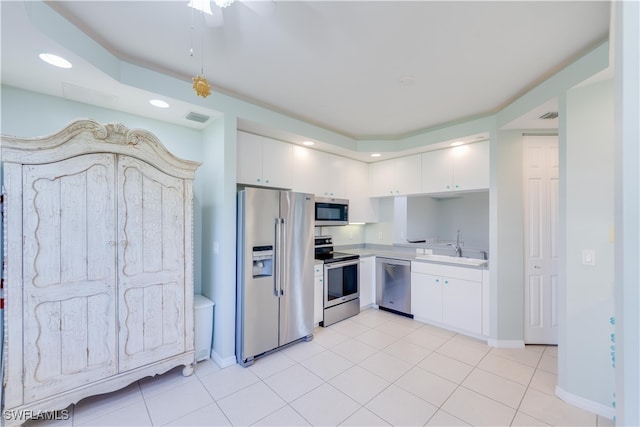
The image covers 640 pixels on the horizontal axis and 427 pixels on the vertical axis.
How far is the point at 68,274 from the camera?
190cm

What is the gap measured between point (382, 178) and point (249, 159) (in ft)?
7.53

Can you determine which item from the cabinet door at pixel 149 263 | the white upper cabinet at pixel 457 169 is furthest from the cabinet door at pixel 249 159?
the white upper cabinet at pixel 457 169

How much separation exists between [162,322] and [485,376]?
2.93 meters

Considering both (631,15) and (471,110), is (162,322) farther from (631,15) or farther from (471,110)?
(471,110)

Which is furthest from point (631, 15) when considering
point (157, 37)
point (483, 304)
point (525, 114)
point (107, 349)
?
point (107, 349)

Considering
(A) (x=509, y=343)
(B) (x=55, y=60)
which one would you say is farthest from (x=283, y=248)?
(A) (x=509, y=343)

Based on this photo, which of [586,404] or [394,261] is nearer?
[586,404]

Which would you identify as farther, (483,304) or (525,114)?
(483,304)

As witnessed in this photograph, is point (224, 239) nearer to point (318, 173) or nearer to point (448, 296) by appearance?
point (318, 173)

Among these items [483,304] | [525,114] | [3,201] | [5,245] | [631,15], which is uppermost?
[525,114]

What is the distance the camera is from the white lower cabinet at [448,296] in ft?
10.4

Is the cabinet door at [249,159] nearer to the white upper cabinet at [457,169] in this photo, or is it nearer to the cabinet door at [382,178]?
the cabinet door at [382,178]

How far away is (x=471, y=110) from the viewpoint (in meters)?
2.97

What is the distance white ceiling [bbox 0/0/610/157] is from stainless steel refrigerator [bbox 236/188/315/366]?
1.10 metres
